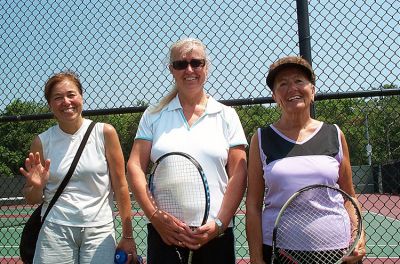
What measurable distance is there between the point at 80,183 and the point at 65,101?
0.53 metres

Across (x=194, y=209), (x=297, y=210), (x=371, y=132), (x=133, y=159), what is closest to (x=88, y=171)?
(x=133, y=159)

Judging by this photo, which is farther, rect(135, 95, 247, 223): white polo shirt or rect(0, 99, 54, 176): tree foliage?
rect(0, 99, 54, 176): tree foliage

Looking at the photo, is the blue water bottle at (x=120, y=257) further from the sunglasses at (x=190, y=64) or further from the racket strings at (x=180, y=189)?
the sunglasses at (x=190, y=64)

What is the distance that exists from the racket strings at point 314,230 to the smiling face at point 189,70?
3.04 feet

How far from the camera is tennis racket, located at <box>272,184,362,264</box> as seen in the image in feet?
8.10

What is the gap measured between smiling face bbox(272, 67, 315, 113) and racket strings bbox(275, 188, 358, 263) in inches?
19.3

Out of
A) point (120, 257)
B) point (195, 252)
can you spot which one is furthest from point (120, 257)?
point (195, 252)

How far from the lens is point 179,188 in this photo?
2.70 m

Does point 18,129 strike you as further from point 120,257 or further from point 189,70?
point 189,70

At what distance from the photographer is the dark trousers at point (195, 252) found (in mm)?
2725

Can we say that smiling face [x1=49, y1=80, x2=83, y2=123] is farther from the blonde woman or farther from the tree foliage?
the tree foliage

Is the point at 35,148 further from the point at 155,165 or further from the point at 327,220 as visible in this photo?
the point at 327,220

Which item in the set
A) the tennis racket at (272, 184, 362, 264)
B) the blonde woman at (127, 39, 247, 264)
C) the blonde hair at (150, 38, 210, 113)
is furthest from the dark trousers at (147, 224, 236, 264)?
the blonde hair at (150, 38, 210, 113)

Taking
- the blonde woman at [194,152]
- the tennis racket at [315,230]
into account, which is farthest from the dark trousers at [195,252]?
the tennis racket at [315,230]
